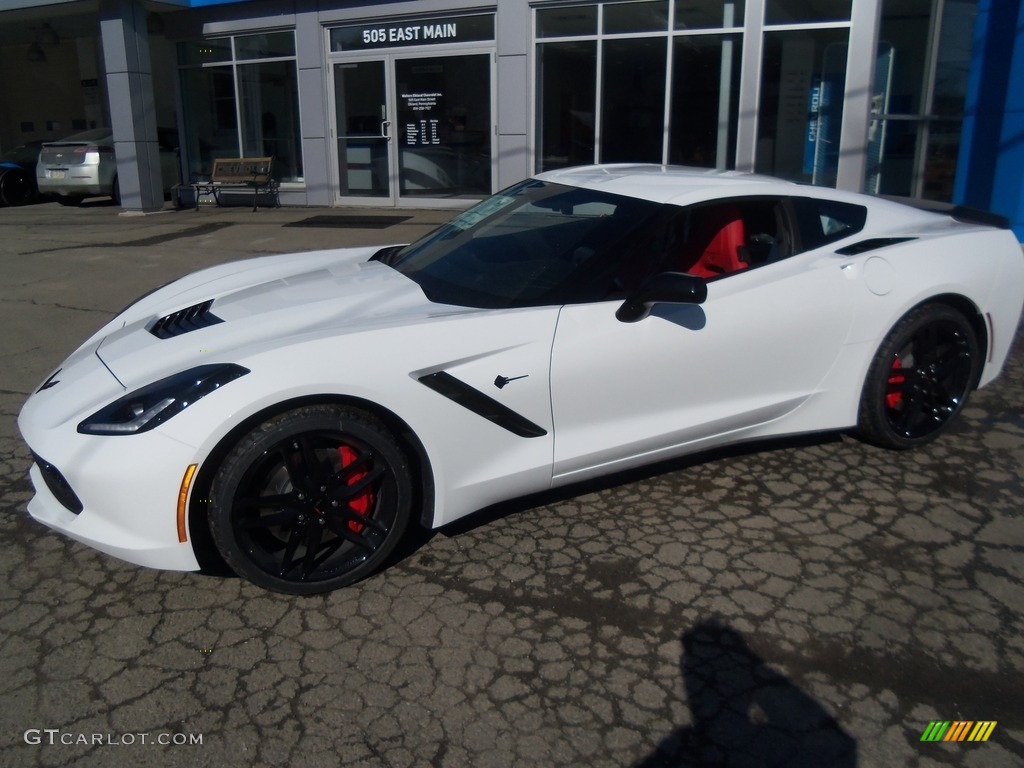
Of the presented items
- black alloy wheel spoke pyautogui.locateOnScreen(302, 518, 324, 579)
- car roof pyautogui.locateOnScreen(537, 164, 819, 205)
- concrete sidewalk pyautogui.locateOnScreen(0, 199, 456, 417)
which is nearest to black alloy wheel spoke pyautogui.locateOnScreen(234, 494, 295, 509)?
black alloy wheel spoke pyautogui.locateOnScreen(302, 518, 324, 579)

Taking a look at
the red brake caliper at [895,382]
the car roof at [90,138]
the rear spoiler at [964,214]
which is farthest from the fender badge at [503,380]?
the car roof at [90,138]

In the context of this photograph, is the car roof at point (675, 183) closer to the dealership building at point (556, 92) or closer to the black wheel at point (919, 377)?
the black wheel at point (919, 377)

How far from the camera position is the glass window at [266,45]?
14.7 metres

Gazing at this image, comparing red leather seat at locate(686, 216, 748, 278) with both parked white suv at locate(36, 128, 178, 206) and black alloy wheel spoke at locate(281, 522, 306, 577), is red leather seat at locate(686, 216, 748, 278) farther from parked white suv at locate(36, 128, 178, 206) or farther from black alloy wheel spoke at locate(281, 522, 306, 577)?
parked white suv at locate(36, 128, 178, 206)

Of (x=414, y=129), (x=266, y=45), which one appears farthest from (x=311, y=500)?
(x=266, y=45)

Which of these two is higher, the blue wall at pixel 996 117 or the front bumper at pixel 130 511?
the blue wall at pixel 996 117

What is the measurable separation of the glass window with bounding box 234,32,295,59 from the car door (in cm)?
1261

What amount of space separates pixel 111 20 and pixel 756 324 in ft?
47.0

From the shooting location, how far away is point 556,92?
12.8 meters

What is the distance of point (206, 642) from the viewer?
2916 millimetres

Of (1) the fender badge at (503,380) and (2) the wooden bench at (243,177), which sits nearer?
(1) the fender badge at (503,380)

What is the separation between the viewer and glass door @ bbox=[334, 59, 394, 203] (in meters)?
14.1

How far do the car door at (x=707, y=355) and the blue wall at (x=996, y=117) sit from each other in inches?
282

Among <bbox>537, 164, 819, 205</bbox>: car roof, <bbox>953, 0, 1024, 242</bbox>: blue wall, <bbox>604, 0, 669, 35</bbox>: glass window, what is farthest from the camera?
<bbox>604, 0, 669, 35</bbox>: glass window
